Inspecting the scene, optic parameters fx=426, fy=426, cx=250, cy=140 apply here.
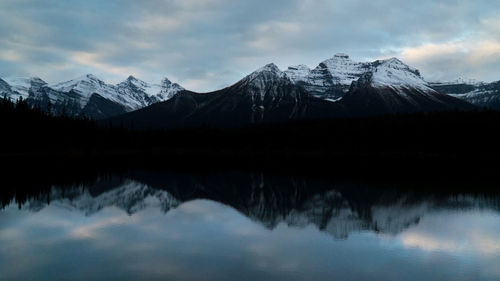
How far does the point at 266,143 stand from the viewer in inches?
6594

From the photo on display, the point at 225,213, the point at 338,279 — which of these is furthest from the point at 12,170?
the point at 338,279

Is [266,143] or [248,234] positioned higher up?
[266,143]

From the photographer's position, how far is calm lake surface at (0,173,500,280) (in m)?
22.4

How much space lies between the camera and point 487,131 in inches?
5094

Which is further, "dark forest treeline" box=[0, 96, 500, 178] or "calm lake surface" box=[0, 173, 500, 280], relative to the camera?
"dark forest treeline" box=[0, 96, 500, 178]

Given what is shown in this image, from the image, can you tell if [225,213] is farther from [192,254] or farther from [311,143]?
[311,143]

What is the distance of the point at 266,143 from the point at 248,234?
13625 cm

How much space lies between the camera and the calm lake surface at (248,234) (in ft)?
73.4

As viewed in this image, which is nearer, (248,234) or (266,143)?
(248,234)

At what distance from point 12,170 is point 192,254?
57.9 metres

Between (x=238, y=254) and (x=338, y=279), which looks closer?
(x=338, y=279)

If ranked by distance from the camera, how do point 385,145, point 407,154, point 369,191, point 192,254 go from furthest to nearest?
1. point 385,145
2. point 407,154
3. point 369,191
4. point 192,254

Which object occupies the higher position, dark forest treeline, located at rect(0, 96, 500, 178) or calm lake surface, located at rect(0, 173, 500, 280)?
dark forest treeline, located at rect(0, 96, 500, 178)

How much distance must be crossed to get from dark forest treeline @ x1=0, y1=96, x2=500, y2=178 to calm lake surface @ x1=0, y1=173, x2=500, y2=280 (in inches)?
1961
